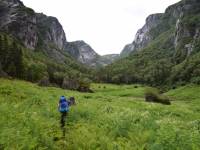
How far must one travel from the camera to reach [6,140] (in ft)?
32.9

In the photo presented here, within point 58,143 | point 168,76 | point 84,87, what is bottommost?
point 58,143

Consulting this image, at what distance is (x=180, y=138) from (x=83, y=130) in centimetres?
473


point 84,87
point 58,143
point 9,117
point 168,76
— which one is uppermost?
point 168,76

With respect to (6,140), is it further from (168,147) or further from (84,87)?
(84,87)

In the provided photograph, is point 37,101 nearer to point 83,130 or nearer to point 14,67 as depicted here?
point 83,130

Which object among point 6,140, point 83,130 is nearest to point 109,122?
point 83,130

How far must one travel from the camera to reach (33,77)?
110m

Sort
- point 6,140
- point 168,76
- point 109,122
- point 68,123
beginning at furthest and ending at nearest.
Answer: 1. point 168,76
2. point 68,123
3. point 109,122
4. point 6,140

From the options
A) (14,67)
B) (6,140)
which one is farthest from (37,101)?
(14,67)

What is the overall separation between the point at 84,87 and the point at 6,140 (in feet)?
300

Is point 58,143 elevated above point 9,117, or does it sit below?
below

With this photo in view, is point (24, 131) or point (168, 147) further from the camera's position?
point (24, 131)

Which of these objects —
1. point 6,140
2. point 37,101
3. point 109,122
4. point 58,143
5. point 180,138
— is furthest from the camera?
point 37,101

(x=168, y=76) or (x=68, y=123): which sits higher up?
(x=168, y=76)
